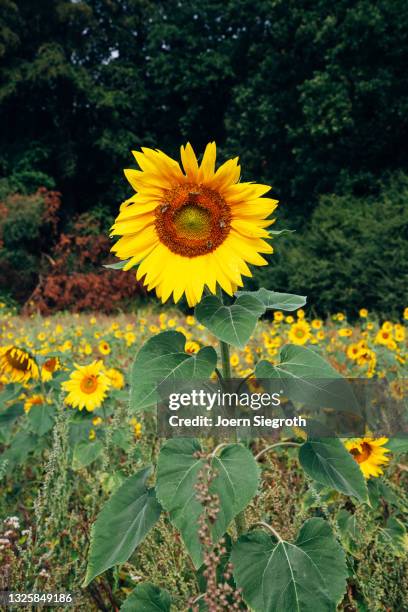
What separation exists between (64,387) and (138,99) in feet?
56.0

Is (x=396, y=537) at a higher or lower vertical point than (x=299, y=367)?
lower

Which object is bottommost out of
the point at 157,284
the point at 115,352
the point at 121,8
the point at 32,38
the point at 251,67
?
the point at 157,284

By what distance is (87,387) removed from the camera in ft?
8.29

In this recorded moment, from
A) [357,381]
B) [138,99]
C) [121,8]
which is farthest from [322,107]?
[357,381]

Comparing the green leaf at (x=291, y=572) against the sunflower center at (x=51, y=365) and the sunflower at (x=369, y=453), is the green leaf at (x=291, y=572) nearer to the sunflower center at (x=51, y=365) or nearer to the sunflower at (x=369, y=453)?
the sunflower at (x=369, y=453)

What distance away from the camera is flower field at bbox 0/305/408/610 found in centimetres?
173

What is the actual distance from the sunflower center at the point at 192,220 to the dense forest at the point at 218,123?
27.9ft

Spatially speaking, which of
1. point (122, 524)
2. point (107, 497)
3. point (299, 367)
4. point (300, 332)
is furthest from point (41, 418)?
point (300, 332)

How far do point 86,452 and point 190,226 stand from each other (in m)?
1.35

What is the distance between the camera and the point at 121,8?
64.1ft

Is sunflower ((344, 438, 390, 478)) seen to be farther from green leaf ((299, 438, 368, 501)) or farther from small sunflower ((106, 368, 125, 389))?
small sunflower ((106, 368, 125, 389))

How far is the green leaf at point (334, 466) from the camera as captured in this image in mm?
1266

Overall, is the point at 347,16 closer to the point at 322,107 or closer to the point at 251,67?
the point at 322,107

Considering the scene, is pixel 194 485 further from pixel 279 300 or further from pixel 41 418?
pixel 41 418
